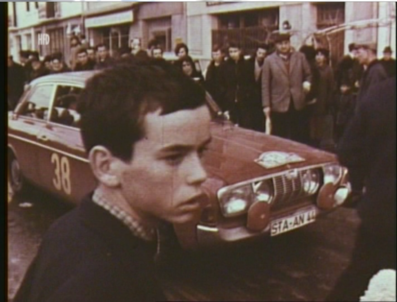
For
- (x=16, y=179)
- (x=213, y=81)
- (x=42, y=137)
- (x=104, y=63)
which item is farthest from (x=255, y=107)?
(x=16, y=179)

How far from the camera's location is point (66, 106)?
2.06 metres

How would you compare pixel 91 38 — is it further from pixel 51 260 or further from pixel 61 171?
pixel 51 260

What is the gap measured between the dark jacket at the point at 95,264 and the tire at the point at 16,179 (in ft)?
0.90

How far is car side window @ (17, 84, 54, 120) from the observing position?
2.12 m

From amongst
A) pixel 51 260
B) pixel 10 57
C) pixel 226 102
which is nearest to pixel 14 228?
pixel 51 260

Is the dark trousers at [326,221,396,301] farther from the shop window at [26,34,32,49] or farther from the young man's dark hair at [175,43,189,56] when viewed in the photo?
the shop window at [26,34,32,49]

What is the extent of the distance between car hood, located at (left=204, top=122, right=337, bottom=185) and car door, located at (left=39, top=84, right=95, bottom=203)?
39cm

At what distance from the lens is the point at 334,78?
1930 millimetres

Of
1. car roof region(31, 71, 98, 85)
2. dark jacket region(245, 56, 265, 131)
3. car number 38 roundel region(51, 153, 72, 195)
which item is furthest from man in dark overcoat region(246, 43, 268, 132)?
car number 38 roundel region(51, 153, 72, 195)

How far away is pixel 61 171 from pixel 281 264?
2.49 ft

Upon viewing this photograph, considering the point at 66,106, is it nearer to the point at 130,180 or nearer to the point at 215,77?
the point at 130,180

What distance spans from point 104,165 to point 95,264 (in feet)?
0.96

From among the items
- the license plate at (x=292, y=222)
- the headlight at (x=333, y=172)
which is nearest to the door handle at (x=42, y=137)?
the license plate at (x=292, y=222)

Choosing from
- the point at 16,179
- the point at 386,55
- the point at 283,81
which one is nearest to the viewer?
the point at 386,55
